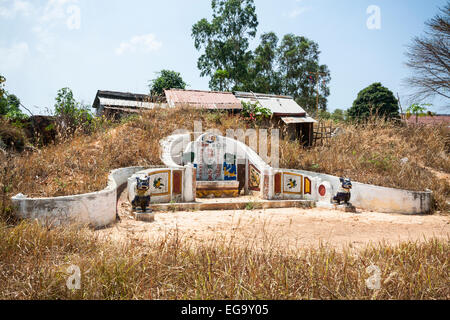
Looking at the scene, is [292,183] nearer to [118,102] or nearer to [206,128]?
[206,128]

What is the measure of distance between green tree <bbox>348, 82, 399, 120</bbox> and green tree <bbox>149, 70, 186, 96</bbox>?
511 inches

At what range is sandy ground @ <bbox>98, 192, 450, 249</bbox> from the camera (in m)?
4.93

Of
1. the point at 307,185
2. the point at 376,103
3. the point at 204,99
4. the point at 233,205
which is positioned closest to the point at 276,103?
the point at 204,99

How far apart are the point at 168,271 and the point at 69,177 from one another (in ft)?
14.6

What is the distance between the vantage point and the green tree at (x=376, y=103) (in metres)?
19.0

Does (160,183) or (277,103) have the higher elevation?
(277,103)

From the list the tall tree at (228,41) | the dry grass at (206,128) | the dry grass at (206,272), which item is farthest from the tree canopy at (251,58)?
the dry grass at (206,272)

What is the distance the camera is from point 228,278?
2.71 m

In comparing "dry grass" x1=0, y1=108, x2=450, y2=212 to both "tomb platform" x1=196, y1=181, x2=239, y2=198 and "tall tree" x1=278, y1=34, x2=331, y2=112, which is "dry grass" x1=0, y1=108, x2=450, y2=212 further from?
"tall tree" x1=278, y1=34, x2=331, y2=112

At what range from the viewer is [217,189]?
8867 millimetres

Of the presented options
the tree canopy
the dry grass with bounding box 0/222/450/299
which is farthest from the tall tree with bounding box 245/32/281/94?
the dry grass with bounding box 0/222/450/299

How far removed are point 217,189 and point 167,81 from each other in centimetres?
1670

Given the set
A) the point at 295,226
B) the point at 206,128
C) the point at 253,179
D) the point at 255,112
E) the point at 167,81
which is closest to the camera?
the point at 295,226
